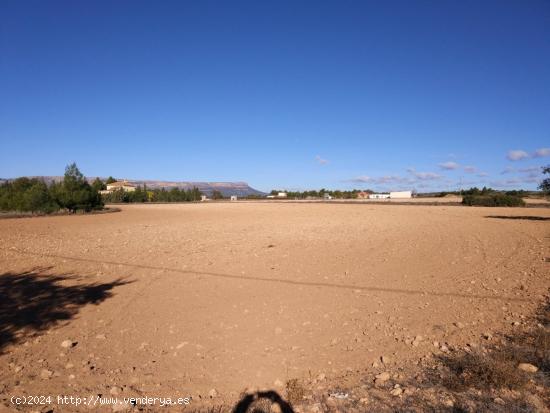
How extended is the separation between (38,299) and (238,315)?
4.25 meters

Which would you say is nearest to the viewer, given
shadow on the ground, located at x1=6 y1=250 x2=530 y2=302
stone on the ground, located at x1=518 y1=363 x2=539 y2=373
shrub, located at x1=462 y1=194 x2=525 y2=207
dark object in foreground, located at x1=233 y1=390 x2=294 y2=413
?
dark object in foreground, located at x1=233 y1=390 x2=294 y2=413

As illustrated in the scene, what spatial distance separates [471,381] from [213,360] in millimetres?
3083

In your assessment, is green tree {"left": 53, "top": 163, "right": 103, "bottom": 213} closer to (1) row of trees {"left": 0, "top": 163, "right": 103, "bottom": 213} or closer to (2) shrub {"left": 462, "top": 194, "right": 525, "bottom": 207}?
(1) row of trees {"left": 0, "top": 163, "right": 103, "bottom": 213}

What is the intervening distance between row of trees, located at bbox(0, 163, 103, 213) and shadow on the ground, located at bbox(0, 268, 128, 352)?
36.6m

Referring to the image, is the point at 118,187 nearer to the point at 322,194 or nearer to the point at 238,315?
the point at 322,194

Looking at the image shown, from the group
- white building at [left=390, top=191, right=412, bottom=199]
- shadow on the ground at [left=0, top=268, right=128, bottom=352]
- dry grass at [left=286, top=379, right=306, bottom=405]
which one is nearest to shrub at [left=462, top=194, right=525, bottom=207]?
shadow on the ground at [left=0, top=268, right=128, bottom=352]

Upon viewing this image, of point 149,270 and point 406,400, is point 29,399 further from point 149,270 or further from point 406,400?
point 149,270

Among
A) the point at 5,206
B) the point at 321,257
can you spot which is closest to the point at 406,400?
the point at 321,257

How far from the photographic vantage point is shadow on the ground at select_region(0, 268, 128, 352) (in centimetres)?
604

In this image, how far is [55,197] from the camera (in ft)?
140

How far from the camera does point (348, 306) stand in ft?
22.4

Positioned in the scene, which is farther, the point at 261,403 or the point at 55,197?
the point at 55,197

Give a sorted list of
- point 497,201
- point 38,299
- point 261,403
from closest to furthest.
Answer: point 261,403
point 38,299
point 497,201

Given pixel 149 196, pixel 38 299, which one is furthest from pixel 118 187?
pixel 38 299
